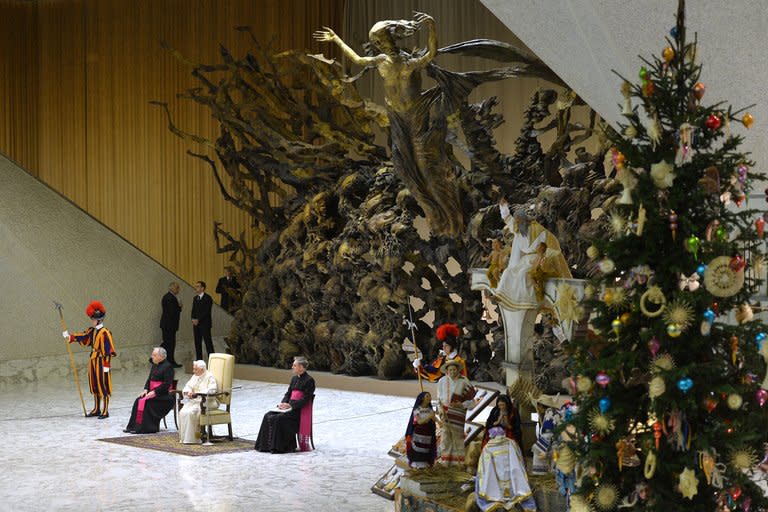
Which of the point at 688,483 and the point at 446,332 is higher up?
the point at 446,332

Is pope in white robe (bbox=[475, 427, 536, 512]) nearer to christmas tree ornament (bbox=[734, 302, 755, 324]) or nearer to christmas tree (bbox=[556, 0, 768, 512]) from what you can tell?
christmas tree (bbox=[556, 0, 768, 512])

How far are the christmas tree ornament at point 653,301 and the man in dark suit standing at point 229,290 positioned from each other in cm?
1563

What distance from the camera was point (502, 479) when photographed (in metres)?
8.77

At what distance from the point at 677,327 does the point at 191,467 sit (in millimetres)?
7148

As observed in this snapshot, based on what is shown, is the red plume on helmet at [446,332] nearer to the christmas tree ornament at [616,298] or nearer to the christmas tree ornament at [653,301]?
the christmas tree ornament at [616,298]

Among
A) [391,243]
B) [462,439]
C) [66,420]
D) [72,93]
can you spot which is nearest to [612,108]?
[462,439]

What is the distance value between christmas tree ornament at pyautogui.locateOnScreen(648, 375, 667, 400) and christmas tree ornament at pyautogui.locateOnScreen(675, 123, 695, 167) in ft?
3.81

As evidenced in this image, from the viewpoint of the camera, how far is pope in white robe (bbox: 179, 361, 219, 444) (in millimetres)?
13406

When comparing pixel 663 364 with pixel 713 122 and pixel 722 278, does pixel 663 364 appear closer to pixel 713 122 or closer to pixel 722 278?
pixel 722 278

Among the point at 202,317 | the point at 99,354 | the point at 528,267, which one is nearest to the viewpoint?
the point at 528,267

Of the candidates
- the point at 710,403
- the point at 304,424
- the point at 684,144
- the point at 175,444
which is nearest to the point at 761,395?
the point at 710,403

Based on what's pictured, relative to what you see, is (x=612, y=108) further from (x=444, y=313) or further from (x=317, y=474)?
(x=444, y=313)

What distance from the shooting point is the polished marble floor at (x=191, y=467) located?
34.5ft

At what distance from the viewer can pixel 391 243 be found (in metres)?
17.3
